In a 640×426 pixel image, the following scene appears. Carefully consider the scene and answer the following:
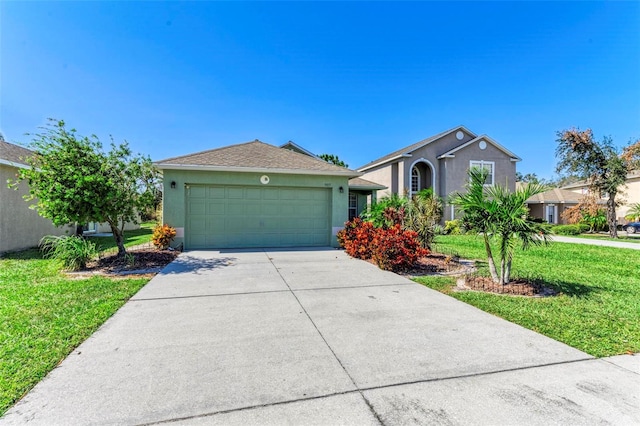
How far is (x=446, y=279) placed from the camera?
686 cm

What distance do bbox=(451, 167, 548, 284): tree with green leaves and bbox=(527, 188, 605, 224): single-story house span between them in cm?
2736

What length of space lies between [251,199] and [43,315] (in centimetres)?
758

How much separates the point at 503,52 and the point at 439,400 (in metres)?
14.9

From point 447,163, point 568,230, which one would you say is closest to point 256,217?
point 447,163

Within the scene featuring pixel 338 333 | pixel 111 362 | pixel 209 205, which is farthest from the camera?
pixel 209 205

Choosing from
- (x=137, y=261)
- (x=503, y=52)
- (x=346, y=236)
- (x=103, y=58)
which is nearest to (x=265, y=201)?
(x=346, y=236)

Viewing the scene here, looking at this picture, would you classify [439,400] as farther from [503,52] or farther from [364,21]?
[503,52]

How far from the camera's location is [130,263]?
788cm

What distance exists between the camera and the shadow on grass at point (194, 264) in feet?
24.2

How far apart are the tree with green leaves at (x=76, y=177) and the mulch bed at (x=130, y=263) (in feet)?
3.80

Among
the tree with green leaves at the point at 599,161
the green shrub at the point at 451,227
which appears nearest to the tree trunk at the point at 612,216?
the tree with green leaves at the point at 599,161

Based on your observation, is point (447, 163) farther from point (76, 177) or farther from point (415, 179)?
point (76, 177)

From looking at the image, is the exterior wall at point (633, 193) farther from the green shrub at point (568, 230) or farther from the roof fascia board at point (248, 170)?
the roof fascia board at point (248, 170)

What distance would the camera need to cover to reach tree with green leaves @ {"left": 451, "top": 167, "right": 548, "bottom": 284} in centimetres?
570
